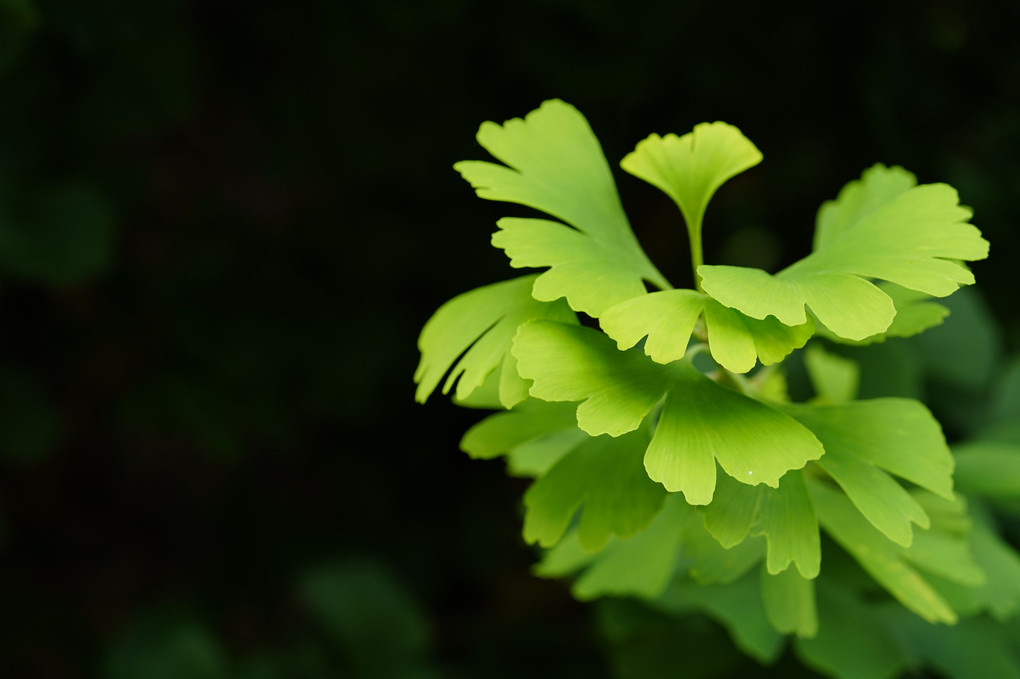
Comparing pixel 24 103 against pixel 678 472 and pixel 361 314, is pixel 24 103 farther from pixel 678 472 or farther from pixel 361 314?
pixel 678 472

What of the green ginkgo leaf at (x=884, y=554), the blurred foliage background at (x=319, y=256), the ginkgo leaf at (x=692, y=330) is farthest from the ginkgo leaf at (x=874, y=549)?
the blurred foliage background at (x=319, y=256)

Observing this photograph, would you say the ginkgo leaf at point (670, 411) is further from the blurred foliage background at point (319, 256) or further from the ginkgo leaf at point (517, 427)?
the blurred foliage background at point (319, 256)

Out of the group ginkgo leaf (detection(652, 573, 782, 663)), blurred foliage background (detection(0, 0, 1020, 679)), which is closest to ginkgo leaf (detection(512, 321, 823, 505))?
ginkgo leaf (detection(652, 573, 782, 663))

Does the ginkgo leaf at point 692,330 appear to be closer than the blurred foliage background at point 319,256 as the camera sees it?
Yes

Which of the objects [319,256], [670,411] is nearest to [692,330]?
[670,411]

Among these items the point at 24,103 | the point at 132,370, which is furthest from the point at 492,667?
the point at 24,103

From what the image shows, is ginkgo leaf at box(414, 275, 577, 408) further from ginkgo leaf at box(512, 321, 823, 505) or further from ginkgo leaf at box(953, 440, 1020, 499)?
ginkgo leaf at box(953, 440, 1020, 499)

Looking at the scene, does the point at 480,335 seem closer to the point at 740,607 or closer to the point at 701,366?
the point at 701,366
